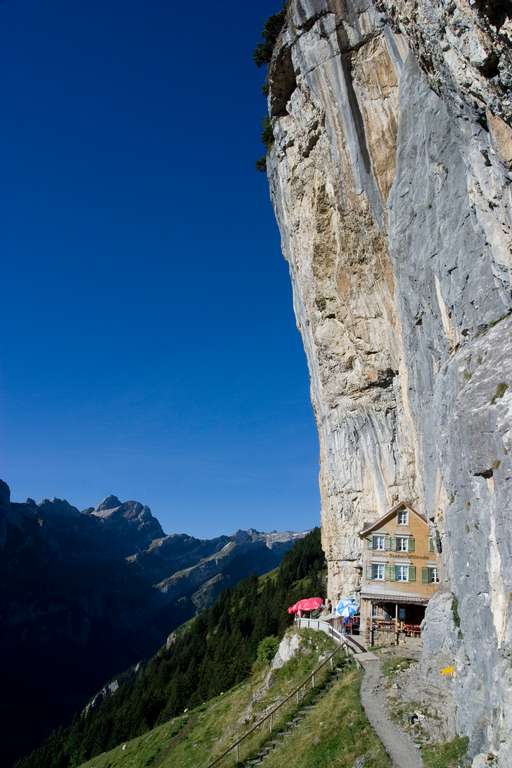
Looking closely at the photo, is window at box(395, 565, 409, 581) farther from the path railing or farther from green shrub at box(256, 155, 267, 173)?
green shrub at box(256, 155, 267, 173)

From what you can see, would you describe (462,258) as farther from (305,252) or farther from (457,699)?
(305,252)

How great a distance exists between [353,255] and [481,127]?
22.3m

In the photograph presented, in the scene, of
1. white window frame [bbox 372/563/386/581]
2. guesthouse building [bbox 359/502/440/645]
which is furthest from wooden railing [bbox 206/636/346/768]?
white window frame [bbox 372/563/386/581]

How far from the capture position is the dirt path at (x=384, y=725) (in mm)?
19328

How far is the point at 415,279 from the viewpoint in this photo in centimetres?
3162

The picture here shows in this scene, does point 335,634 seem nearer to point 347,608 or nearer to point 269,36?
point 347,608

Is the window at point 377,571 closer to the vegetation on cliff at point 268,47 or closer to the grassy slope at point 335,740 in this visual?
the grassy slope at point 335,740

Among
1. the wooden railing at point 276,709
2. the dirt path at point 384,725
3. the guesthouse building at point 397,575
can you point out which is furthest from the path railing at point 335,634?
the dirt path at point 384,725

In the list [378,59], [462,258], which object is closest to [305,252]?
[378,59]

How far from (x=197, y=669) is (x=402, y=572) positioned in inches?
2210

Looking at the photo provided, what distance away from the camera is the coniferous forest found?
246ft

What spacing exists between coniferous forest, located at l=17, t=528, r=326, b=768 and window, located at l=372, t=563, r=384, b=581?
121 feet

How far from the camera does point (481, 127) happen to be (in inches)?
832

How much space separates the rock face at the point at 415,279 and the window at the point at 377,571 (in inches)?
227
